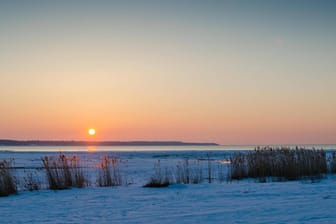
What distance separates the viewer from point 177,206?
9.13m

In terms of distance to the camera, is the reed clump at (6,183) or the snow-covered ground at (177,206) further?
the reed clump at (6,183)

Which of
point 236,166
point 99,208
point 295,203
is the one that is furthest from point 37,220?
point 236,166

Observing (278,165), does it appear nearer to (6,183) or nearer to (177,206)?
(177,206)

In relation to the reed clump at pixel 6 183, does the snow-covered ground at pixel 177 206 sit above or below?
below

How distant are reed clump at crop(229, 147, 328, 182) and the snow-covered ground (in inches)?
224

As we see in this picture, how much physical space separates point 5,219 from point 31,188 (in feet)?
18.6

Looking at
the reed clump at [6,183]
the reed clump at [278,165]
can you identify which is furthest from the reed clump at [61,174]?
the reed clump at [278,165]

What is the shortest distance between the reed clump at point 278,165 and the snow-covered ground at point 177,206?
5.68 m

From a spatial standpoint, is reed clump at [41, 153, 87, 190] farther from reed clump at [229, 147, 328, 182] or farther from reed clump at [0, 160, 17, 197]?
reed clump at [229, 147, 328, 182]

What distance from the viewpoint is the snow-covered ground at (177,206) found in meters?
7.48

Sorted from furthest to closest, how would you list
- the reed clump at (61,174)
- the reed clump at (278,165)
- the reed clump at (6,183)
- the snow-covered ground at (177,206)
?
1. the reed clump at (278,165)
2. the reed clump at (61,174)
3. the reed clump at (6,183)
4. the snow-covered ground at (177,206)

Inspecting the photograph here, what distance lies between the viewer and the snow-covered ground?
24.5 feet

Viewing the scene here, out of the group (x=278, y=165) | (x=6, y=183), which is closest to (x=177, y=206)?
(x=6, y=183)

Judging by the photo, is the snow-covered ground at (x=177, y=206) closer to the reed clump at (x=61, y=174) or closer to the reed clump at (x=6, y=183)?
the reed clump at (x=6, y=183)
